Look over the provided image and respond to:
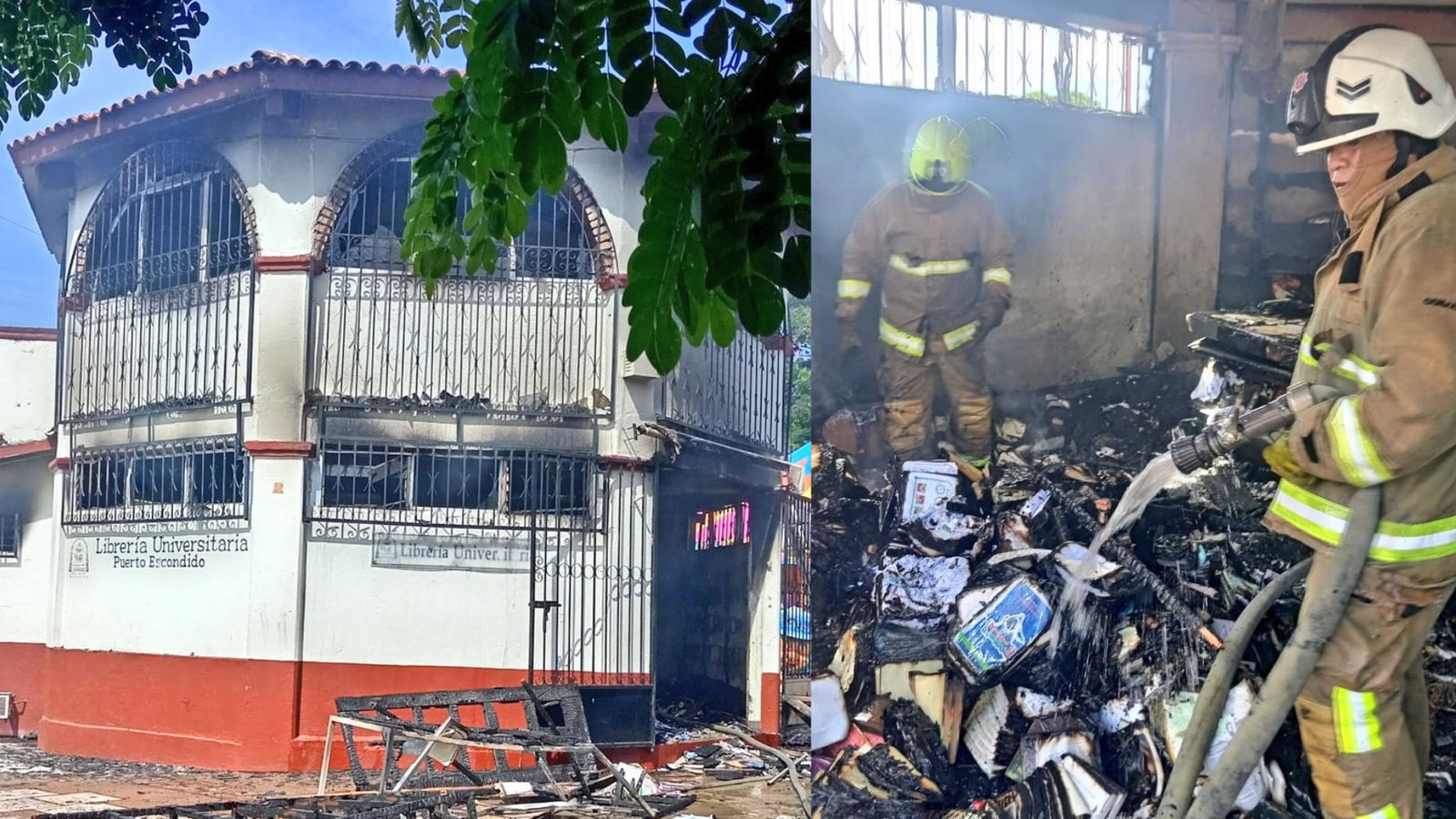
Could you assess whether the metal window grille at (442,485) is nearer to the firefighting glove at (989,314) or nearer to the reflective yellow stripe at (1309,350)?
the firefighting glove at (989,314)

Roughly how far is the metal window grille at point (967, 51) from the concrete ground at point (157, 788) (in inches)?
266

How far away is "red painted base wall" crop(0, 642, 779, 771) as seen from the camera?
8969 mm

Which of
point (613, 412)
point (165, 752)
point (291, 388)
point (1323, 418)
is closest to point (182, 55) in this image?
point (291, 388)

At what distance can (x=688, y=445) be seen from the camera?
988 centimetres

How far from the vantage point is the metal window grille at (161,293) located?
31.5ft

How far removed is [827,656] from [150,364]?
30.3 ft

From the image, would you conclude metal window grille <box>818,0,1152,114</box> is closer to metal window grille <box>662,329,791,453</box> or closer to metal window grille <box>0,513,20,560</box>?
metal window grille <box>662,329,791,453</box>

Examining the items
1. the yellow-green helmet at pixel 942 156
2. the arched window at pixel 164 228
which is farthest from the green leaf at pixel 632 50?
the arched window at pixel 164 228

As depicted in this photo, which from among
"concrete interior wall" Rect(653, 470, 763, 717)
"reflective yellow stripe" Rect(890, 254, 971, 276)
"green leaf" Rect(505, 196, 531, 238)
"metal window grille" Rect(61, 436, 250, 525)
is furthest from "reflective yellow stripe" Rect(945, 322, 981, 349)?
"metal window grille" Rect(61, 436, 250, 525)

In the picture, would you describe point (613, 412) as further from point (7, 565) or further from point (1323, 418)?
point (1323, 418)

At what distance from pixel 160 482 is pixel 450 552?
104 inches

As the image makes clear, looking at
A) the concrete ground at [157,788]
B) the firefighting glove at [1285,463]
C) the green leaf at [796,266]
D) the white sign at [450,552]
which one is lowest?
the concrete ground at [157,788]

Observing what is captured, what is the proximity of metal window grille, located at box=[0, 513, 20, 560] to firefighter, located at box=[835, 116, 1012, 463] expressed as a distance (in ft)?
35.0

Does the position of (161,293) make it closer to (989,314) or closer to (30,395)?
(30,395)
